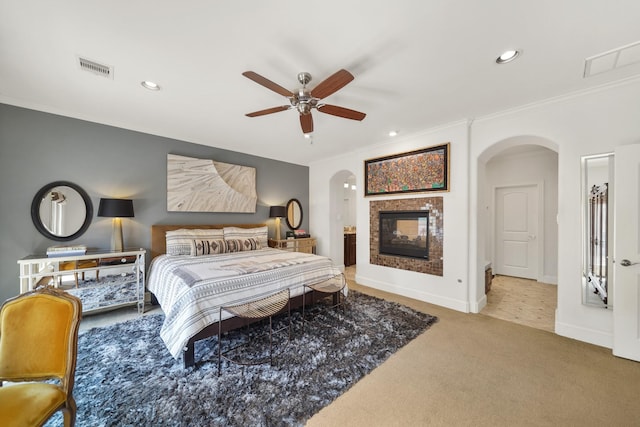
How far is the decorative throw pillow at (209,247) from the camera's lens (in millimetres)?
3691

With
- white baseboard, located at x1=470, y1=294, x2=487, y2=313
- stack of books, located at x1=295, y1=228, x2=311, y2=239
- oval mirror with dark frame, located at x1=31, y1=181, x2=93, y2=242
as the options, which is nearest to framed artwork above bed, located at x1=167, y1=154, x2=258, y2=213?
oval mirror with dark frame, located at x1=31, y1=181, x2=93, y2=242

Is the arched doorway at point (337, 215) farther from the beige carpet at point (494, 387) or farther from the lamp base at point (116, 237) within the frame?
the lamp base at point (116, 237)

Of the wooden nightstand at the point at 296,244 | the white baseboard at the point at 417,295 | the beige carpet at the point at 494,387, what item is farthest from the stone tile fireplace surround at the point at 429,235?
the wooden nightstand at the point at 296,244

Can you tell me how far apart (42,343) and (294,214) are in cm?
461

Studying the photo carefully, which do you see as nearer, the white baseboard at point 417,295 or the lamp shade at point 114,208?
the lamp shade at point 114,208

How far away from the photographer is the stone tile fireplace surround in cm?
366

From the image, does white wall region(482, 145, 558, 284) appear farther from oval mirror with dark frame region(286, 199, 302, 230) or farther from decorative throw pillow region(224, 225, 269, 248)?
decorative throw pillow region(224, 225, 269, 248)

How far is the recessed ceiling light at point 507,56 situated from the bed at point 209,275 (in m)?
2.89

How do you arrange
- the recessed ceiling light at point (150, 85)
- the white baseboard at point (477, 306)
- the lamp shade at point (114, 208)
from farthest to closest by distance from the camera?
the white baseboard at point (477, 306)
the lamp shade at point (114, 208)
the recessed ceiling light at point (150, 85)

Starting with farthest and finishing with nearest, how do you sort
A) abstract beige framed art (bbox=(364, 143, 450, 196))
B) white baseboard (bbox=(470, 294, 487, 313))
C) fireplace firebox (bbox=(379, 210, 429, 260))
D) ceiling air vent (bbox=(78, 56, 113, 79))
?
fireplace firebox (bbox=(379, 210, 429, 260)) → abstract beige framed art (bbox=(364, 143, 450, 196)) → white baseboard (bbox=(470, 294, 487, 313)) → ceiling air vent (bbox=(78, 56, 113, 79))

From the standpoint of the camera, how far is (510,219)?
531cm

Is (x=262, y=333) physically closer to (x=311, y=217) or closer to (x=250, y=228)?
(x=250, y=228)

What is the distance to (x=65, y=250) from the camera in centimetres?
290

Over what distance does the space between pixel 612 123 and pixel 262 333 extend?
4371 mm
